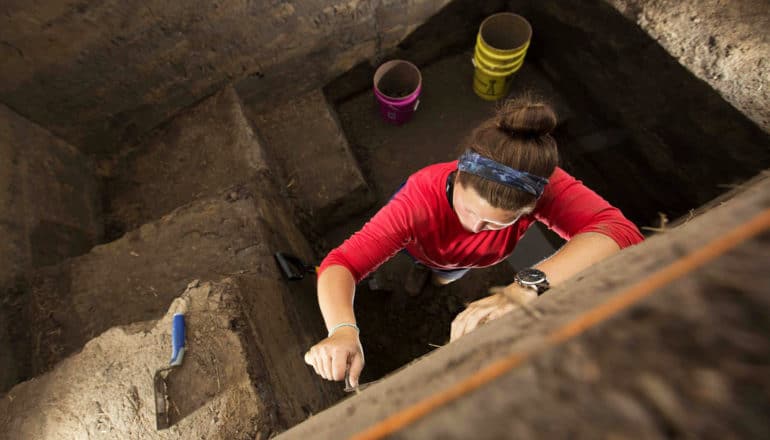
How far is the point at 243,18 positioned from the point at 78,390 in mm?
2175

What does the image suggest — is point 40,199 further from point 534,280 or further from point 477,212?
point 534,280

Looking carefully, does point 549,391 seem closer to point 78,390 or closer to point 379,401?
point 379,401

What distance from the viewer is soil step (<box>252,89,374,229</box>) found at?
285 centimetres

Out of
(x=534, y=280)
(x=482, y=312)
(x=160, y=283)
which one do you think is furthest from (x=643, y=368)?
(x=160, y=283)

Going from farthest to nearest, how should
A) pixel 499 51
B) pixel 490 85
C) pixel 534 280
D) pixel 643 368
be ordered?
pixel 490 85 < pixel 499 51 < pixel 534 280 < pixel 643 368

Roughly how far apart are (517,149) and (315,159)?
6.01 ft

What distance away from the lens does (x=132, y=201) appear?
8.88ft

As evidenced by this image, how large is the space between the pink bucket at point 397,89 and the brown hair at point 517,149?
1700mm

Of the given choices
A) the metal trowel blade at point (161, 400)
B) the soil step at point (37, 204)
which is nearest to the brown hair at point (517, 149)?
the metal trowel blade at point (161, 400)

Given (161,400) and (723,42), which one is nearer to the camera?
(161,400)

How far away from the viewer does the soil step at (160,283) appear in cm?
181

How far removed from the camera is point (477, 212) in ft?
5.06

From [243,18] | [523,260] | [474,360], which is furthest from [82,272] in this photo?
[523,260]

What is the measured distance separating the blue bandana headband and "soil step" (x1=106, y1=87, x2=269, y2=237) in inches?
61.3
